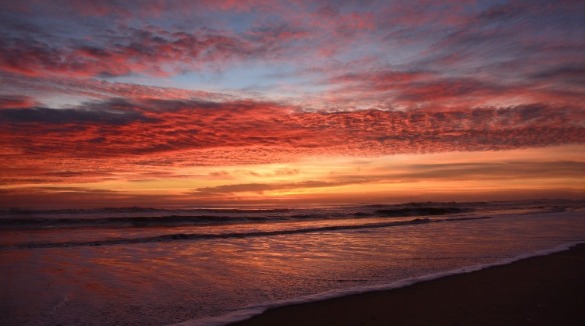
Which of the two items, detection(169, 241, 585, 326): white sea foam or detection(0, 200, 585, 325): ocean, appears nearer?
detection(169, 241, 585, 326): white sea foam

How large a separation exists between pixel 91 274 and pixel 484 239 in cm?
1183

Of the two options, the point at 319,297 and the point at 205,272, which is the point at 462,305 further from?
the point at 205,272

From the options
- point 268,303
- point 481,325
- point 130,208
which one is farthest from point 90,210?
point 481,325

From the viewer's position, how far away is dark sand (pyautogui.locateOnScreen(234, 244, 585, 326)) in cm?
472

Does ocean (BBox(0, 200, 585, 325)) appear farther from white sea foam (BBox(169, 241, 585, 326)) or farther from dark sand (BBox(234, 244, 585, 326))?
dark sand (BBox(234, 244, 585, 326))

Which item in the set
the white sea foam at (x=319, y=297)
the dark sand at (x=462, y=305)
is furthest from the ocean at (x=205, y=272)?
the dark sand at (x=462, y=305)

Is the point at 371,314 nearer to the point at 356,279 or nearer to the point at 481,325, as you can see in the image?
the point at 481,325

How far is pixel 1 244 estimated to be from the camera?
1388 centimetres

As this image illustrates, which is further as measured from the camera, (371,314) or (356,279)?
(356,279)

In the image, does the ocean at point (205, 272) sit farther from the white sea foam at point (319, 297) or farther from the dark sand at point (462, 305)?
the dark sand at point (462, 305)

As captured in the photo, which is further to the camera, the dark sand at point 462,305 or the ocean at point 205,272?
the ocean at point 205,272

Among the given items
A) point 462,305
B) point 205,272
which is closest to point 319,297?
point 462,305

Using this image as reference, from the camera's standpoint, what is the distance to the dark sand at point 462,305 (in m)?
4.72

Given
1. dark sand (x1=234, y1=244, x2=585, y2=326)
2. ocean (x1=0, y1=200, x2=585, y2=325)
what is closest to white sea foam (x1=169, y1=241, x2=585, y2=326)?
ocean (x1=0, y1=200, x2=585, y2=325)
